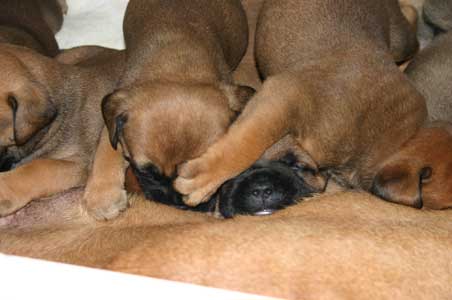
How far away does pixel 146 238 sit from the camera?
106 inches

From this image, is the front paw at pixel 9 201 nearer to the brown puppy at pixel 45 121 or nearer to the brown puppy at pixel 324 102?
the brown puppy at pixel 45 121

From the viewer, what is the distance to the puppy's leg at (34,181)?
3002mm

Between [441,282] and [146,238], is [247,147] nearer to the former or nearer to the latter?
[146,238]

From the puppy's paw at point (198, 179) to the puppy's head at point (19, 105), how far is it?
2.42ft

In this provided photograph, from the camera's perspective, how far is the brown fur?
247 cm

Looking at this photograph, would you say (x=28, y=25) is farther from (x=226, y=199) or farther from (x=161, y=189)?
(x=226, y=199)

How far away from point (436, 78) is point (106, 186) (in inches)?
72.9

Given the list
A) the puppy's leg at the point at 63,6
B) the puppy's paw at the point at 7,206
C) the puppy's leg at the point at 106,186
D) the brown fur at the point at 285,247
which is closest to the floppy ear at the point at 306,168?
the brown fur at the point at 285,247

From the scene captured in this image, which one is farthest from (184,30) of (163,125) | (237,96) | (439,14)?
(439,14)

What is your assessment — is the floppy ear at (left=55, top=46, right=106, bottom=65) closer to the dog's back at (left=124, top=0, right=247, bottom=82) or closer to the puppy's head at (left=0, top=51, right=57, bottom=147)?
the dog's back at (left=124, top=0, right=247, bottom=82)

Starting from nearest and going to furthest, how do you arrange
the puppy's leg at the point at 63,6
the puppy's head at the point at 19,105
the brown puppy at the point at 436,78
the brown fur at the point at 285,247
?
the brown fur at the point at 285,247 < the puppy's head at the point at 19,105 < the brown puppy at the point at 436,78 < the puppy's leg at the point at 63,6

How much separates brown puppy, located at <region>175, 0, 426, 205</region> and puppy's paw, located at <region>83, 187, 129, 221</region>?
31 cm

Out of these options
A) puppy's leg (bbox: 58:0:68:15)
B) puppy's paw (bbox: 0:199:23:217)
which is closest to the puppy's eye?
puppy's paw (bbox: 0:199:23:217)

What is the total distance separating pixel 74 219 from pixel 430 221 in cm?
156
